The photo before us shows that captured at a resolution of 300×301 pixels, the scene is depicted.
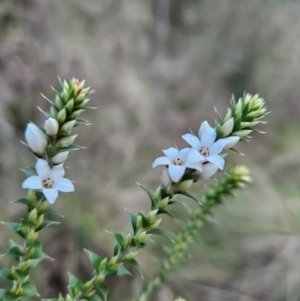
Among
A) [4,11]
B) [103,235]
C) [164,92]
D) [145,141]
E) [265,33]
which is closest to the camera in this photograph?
[4,11]

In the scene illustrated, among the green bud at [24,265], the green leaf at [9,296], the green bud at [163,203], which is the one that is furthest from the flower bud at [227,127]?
the green leaf at [9,296]

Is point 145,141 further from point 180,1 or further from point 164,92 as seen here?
point 180,1

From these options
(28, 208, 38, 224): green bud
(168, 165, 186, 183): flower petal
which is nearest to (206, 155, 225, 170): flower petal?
(168, 165, 186, 183): flower petal

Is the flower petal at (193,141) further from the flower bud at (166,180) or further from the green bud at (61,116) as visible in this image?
the green bud at (61,116)

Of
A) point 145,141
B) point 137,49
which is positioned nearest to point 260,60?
point 137,49

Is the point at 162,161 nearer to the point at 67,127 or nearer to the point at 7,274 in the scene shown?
the point at 67,127

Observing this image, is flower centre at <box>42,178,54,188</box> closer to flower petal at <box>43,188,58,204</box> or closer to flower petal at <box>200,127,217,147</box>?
flower petal at <box>43,188,58,204</box>

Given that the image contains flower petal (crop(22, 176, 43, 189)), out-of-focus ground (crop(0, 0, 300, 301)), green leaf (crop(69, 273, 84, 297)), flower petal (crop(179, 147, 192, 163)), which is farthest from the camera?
out-of-focus ground (crop(0, 0, 300, 301))
